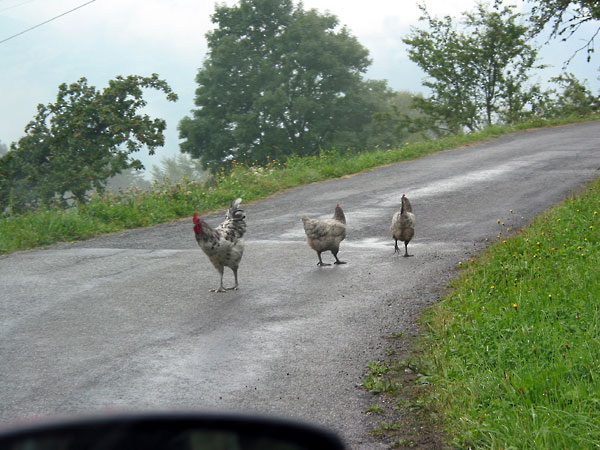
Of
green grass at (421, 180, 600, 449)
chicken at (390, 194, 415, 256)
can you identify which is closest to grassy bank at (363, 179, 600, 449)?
green grass at (421, 180, 600, 449)

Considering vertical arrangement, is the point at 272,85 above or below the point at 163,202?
above

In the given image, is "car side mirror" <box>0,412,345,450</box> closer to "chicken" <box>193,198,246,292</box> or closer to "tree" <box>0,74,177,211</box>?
"chicken" <box>193,198,246,292</box>

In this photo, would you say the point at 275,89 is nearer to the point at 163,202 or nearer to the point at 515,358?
the point at 163,202

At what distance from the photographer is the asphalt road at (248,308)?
17.5 ft

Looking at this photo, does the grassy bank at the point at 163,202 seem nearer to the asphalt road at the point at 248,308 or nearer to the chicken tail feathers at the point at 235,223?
the asphalt road at the point at 248,308

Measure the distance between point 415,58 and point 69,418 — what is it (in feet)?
92.9

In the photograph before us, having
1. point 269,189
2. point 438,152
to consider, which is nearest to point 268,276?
point 269,189

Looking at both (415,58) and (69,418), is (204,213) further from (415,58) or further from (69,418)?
(415,58)

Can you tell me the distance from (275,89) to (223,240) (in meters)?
32.3

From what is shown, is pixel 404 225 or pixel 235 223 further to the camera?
pixel 404 225

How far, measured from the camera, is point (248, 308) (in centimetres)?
771

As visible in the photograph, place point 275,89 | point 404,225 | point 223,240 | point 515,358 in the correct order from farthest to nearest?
point 275,89
point 404,225
point 223,240
point 515,358

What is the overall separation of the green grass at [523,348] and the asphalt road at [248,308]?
1.87 ft

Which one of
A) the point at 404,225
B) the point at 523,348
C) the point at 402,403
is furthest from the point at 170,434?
the point at 404,225
